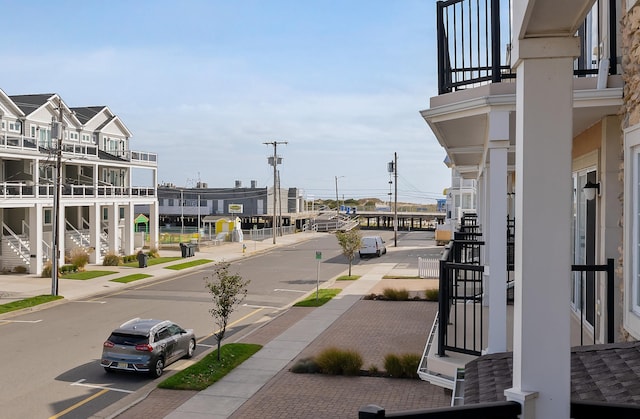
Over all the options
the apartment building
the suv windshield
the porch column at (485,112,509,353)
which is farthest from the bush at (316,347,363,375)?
the apartment building

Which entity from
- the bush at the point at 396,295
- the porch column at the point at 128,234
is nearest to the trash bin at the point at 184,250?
the porch column at the point at 128,234

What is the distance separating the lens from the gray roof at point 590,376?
3.98 metres

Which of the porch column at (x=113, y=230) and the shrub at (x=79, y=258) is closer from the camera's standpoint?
the shrub at (x=79, y=258)

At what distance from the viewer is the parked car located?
14.2 m

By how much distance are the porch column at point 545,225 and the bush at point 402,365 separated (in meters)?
11.7

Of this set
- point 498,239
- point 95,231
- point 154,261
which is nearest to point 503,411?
point 498,239

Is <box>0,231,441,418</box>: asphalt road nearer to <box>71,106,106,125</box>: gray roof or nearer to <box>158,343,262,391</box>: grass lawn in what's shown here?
<box>158,343,262,391</box>: grass lawn

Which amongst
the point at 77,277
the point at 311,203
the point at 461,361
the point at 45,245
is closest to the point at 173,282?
the point at 77,277

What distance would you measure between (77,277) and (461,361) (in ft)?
91.1

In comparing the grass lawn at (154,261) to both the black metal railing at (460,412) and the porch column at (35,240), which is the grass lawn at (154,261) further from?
the black metal railing at (460,412)

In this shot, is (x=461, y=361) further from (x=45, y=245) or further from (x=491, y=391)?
(x=45, y=245)

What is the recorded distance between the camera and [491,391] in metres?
4.21

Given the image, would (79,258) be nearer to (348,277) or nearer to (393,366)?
(348,277)

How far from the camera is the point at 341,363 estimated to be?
14.4 metres
